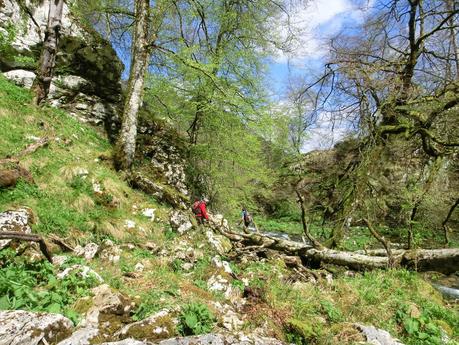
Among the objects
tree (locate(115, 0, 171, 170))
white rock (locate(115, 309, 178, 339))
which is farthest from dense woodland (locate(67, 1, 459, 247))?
white rock (locate(115, 309, 178, 339))

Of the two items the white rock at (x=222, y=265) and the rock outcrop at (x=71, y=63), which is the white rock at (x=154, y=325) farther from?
the rock outcrop at (x=71, y=63)

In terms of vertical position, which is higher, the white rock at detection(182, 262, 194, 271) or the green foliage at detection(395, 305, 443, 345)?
the white rock at detection(182, 262, 194, 271)

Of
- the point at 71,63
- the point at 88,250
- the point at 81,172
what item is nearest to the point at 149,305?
the point at 88,250

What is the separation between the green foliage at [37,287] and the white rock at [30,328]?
396 mm

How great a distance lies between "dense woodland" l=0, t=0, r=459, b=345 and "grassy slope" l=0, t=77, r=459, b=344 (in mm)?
28

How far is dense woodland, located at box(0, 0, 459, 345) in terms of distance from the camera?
14.2ft

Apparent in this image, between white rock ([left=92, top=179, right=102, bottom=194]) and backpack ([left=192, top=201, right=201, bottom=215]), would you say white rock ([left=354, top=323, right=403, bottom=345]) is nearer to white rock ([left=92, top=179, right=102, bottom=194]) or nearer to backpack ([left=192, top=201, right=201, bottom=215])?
white rock ([left=92, top=179, right=102, bottom=194])

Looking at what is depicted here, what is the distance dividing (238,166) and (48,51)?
649 cm

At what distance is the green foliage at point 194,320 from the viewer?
3148mm

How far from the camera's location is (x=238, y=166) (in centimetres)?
1107

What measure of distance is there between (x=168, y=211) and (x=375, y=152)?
5.41 meters

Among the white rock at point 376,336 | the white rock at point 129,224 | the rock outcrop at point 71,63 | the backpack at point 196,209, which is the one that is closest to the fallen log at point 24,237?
the white rock at point 129,224

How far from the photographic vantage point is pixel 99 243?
511cm

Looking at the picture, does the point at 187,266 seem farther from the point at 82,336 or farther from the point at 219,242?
the point at 82,336
